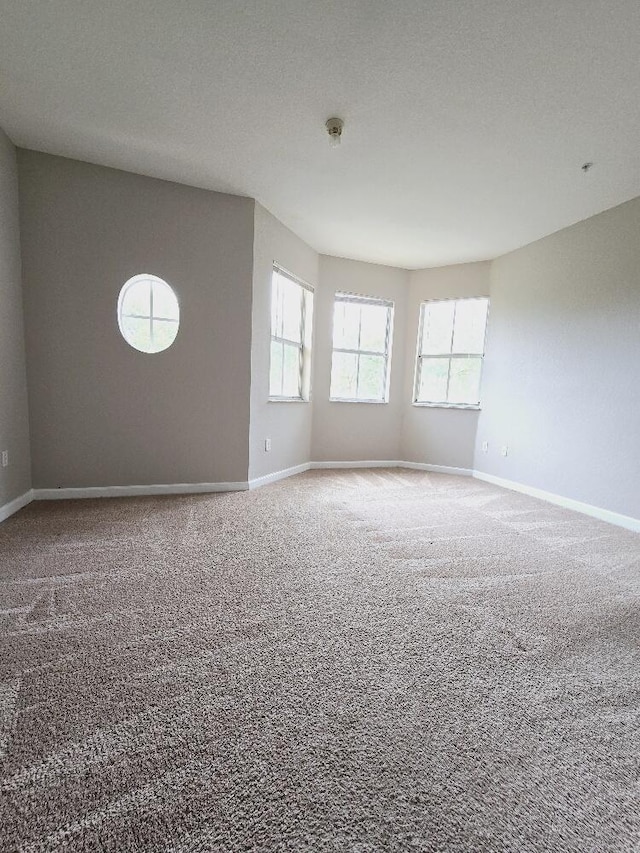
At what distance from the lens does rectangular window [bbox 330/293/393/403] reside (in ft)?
15.7

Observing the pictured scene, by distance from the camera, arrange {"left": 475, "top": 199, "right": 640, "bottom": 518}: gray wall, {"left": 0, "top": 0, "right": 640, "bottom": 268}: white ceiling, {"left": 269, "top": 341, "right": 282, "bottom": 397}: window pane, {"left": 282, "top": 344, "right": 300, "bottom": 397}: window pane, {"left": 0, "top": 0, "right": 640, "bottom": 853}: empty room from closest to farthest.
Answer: {"left": 0, "top": 0, "right": 640, "bottom": 853}: empty room < {"left": 0, "top": 0, "right": 640, "bottom": 268}: white ceiling < {"left": 475, "top": 199, "right": 640, "bottom": 518}: gray wall < {"left": 269, "top": 341, "right": 282, "bottom": 397}: window pane < {"left": 282, "top": 344, "right": 300, "bottom": 397}: window pane

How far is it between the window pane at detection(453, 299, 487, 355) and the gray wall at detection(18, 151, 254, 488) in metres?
2.84

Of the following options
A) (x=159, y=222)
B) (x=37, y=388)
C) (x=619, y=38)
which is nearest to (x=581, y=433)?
(x=619, y=38)

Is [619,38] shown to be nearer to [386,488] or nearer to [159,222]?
[159,222]

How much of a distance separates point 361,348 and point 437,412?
1347mm

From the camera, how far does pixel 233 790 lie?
0.91 meters

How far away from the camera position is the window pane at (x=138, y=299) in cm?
317

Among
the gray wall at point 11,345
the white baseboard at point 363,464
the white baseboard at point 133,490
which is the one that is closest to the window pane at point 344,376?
the white baseboard at point 363,464

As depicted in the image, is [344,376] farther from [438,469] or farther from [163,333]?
[163,333]

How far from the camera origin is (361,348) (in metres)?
4.91

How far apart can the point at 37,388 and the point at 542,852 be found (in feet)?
12.2

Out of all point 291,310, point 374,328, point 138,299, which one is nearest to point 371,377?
point 374,328

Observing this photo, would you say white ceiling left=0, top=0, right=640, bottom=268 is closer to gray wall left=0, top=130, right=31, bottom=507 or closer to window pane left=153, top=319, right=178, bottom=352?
gray wall left=0, top=130, right=31, bottom=507

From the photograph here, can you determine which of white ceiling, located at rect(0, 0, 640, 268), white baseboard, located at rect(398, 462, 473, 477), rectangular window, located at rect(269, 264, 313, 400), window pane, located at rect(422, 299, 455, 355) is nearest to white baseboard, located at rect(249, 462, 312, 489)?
rectangular window, located at rect(269, 264, 313, 400)
